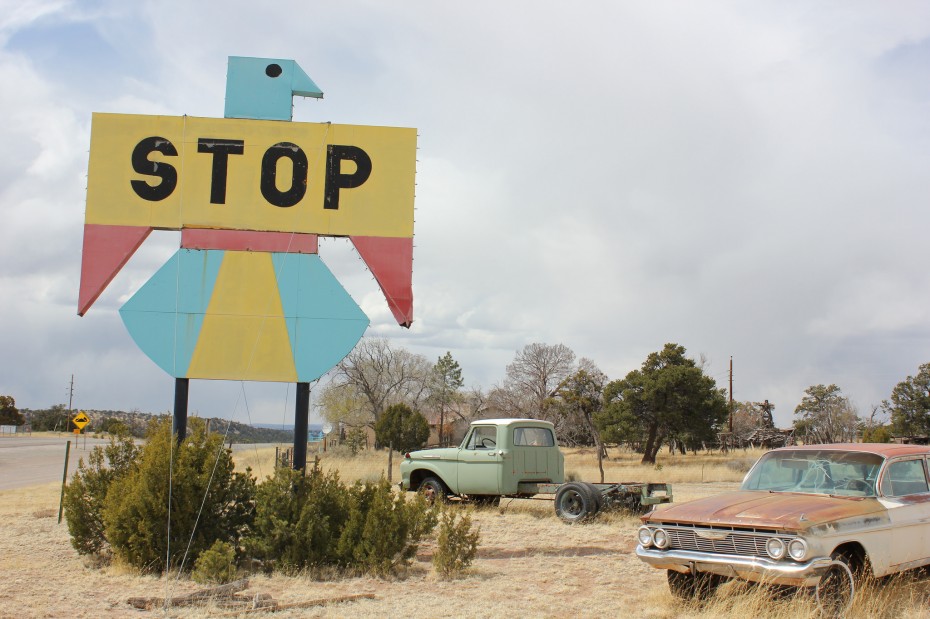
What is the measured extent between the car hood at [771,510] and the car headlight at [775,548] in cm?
11

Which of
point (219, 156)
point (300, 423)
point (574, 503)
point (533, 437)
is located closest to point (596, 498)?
point (574, 503)

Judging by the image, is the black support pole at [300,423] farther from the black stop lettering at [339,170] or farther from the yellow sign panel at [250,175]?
the black stop lettering at [339,170]

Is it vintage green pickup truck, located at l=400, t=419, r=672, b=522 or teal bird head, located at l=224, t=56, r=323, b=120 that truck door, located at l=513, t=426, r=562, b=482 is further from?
teal bird head, located at l=224, t=56, r=323, b=120

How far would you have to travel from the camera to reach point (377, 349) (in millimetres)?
48000

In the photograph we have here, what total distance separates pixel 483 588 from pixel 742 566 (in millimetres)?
2632

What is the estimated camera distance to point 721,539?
21.3ft

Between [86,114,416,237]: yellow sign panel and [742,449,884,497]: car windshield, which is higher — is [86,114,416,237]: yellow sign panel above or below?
above

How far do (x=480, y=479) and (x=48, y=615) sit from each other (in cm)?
861

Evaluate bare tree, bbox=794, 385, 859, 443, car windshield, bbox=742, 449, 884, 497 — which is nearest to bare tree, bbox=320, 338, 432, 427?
bare tree, bbox=794, 385, 859, 443

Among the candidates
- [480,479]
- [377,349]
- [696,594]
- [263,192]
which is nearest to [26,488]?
[480,479]

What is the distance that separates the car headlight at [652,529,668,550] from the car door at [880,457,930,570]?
6.46 feet

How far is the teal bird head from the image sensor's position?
9641mm

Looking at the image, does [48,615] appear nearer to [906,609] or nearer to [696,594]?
[696,594]

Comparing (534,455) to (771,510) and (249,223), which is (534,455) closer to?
(249,223)
